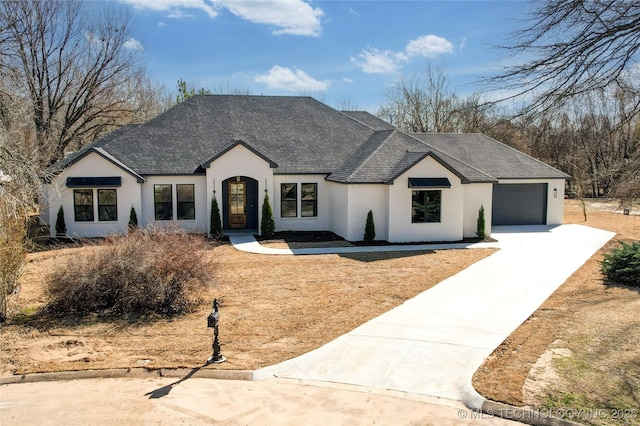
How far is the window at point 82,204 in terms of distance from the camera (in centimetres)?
2116

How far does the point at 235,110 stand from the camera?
27.1m

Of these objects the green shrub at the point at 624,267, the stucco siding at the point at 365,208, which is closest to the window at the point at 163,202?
the stucco siding at the point at 365,208

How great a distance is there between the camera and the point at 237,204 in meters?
23.1

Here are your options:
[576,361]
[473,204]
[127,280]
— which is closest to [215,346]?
[127,280]

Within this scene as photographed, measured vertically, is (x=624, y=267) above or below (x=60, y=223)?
below

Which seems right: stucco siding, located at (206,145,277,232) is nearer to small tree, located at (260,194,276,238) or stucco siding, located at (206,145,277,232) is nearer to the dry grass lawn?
small tree, located at (260,194,276,238)

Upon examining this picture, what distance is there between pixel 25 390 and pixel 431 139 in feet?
83.3

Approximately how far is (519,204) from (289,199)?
12.8 metres

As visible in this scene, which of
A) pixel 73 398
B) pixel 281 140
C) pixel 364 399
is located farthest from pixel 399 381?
pixel 281 140

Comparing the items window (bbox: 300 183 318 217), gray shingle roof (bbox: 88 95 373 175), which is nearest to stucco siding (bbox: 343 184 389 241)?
window (bbox: 300 183 318 217)

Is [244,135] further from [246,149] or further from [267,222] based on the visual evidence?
[267,222]

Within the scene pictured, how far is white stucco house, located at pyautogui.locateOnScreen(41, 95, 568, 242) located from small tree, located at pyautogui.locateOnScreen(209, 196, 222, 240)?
71cm

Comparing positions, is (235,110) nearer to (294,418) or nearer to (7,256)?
(7,256)

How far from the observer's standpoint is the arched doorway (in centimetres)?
2275
